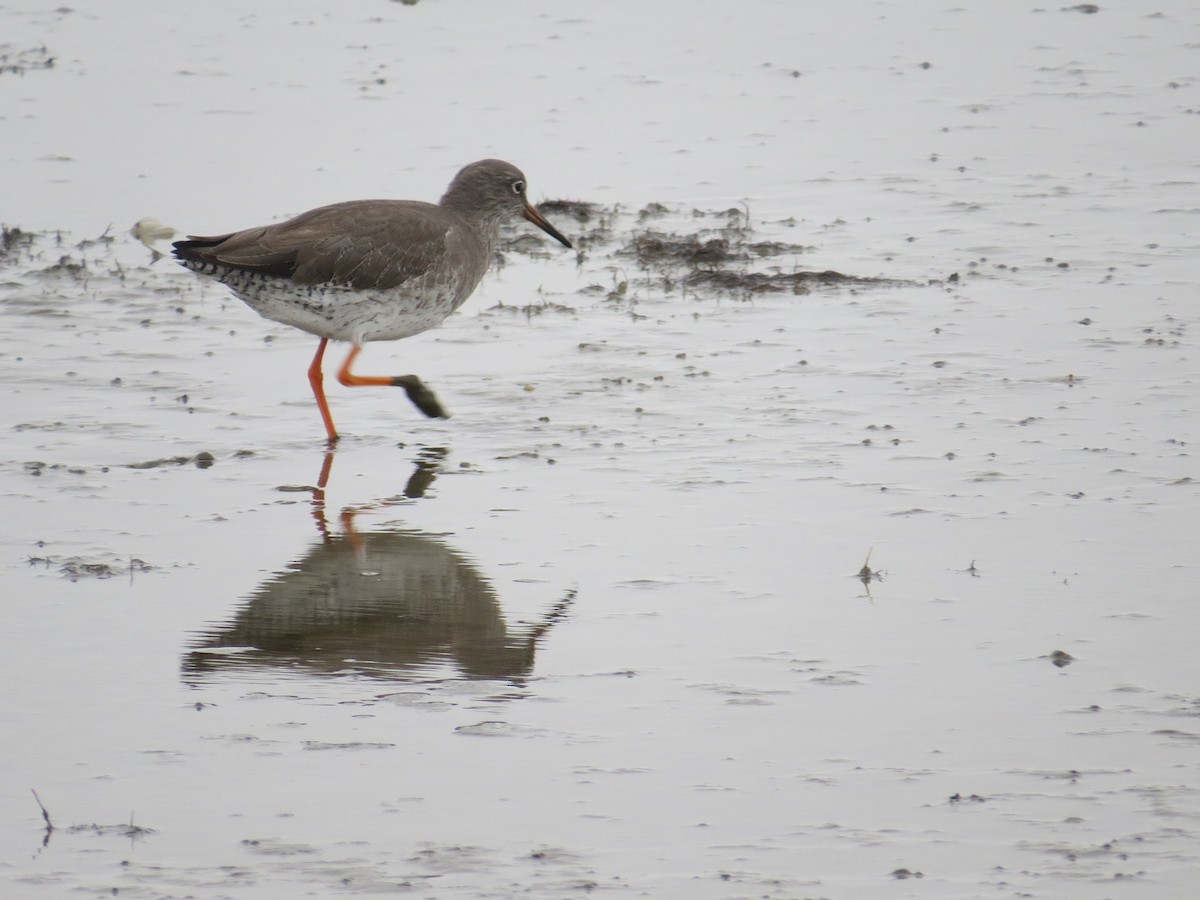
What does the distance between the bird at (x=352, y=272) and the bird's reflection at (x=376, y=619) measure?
75.5 inches

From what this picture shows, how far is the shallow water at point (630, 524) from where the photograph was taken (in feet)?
18.0

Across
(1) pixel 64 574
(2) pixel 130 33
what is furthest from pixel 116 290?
(2) pixel 130 33

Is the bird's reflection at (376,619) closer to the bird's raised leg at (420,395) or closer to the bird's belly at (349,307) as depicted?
the bird's raised leg at (420,395)

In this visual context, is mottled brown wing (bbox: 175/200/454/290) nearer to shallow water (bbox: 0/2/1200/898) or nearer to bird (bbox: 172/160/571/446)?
bird (bbox: 172/160/571/446)

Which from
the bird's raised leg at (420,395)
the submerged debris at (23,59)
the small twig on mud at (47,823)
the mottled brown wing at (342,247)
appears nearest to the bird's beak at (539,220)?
the mottled brown wing at (342,247)

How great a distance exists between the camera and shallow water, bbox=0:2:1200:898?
547cm

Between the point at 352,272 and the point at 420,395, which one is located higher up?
the point at 352,272

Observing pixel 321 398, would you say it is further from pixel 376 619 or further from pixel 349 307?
pixel 376 619

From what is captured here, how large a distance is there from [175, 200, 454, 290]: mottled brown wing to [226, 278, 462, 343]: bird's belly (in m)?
0.07

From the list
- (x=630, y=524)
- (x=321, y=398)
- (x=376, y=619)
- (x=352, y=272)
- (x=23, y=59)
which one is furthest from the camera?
(x=23, y=59)

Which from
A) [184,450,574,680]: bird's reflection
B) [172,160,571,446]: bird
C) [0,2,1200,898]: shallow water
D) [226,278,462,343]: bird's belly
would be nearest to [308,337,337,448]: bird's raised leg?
[172,160,571,446]: bird

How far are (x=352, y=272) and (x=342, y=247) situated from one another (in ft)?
0.51

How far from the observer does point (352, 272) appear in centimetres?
997

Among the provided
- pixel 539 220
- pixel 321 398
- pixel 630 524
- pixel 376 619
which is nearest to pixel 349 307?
pixel 321 398
